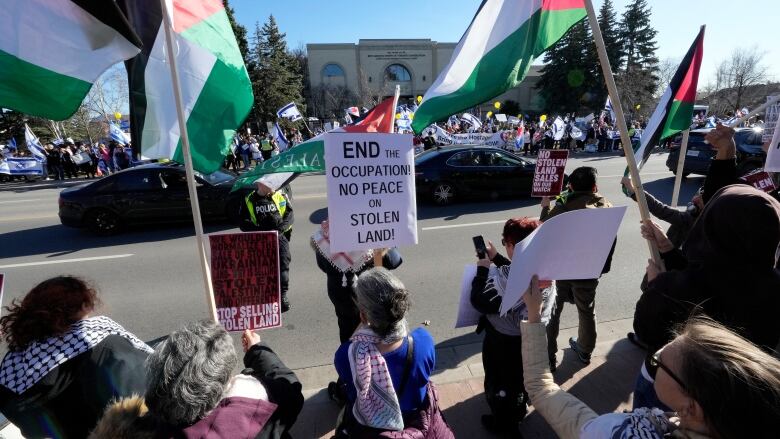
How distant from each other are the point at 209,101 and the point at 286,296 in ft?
10.5

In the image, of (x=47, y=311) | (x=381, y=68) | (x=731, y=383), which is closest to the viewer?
(x=731, y=383)

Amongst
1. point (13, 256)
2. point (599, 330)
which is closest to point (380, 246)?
point (599, 330)

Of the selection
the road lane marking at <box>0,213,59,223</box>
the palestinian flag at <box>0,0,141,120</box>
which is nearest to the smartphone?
the palestinian flag at <box>0,0,141,120</box>

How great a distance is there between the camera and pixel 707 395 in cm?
107

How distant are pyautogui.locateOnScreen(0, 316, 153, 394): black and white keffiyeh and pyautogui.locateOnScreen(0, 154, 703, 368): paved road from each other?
18.0 inches

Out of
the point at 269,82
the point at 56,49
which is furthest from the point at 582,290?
the point at 269,82

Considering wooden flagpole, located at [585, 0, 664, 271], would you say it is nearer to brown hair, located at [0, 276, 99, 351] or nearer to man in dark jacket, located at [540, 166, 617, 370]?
man in dark jacket, located at [540, 166, 617, 370]

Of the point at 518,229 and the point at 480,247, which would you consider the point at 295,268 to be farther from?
the point at 480,247

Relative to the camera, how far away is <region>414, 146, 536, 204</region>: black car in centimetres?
1045

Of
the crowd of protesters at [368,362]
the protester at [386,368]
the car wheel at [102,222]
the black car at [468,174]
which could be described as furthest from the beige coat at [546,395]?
the car wheel at [102,222]

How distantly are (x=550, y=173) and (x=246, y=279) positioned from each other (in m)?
3.71

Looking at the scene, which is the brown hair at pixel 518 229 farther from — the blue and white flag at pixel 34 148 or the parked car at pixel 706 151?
the blue and white flag at pixel 34 148

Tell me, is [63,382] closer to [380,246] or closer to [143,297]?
[380,246]

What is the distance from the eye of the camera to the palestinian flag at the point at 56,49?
7.44 feet
